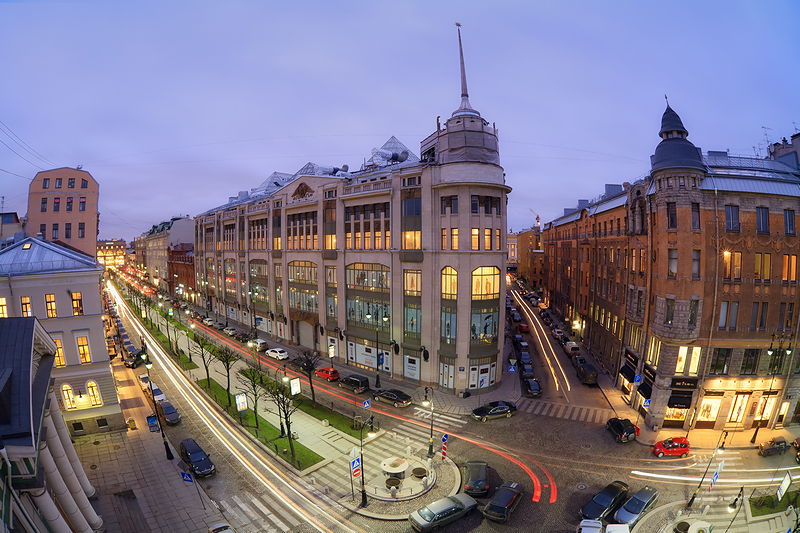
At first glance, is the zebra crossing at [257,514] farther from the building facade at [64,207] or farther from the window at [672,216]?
the building facade at [64,207]

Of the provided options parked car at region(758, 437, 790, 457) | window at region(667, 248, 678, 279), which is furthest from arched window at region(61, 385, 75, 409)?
parked car at region(758, 437, 790, 457)

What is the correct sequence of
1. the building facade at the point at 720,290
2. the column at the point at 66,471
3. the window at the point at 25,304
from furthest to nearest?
the building facade at the point at 720,290, the window at the point at 25,304, the column at the point at 66,471

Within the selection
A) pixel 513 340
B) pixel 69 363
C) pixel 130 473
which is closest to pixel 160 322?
pixel 69 363

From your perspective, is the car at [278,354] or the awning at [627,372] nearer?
the awning at [627,372]

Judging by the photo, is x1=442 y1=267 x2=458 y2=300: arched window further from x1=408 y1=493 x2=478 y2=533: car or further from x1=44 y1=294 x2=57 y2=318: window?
x1=44 y1=294 x2=57 y2=318: window

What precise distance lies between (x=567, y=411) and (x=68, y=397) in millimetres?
46647

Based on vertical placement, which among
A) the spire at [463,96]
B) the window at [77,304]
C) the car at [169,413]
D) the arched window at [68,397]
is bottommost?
the car at [169,413]

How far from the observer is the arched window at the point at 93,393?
31.8m

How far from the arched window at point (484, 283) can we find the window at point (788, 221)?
24.5 meters

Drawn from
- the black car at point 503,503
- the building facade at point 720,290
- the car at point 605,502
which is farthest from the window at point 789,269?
the black car at point 503,503

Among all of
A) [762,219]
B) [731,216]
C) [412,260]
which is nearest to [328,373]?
[412,260]

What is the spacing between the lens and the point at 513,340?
57.9 m

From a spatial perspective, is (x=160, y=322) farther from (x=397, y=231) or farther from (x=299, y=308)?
(x=397, y=231)

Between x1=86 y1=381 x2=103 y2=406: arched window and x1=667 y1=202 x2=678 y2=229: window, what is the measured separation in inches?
2105
